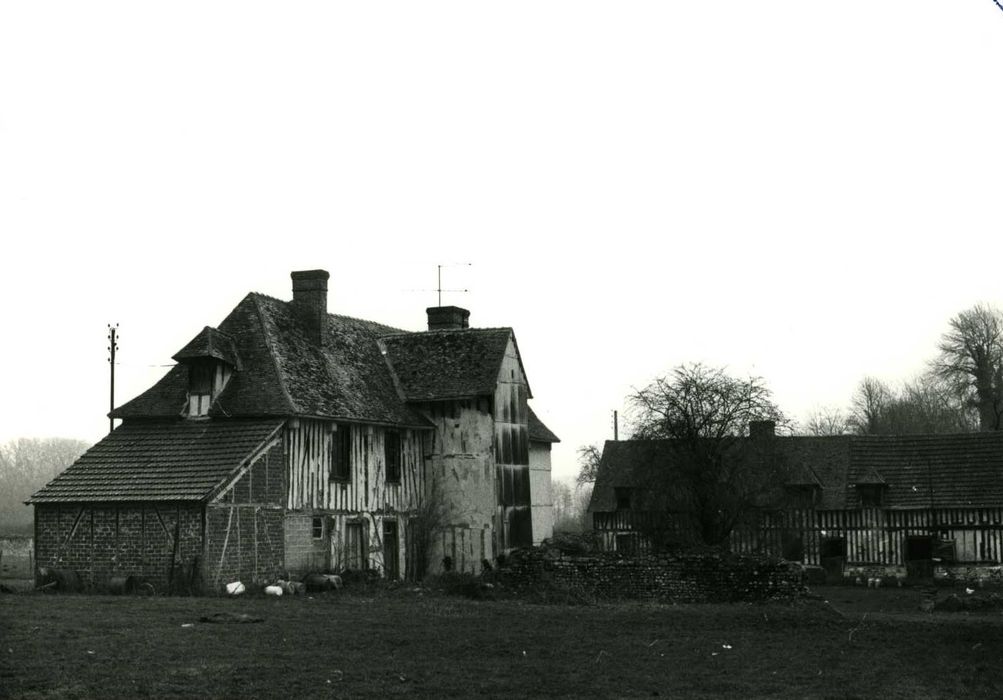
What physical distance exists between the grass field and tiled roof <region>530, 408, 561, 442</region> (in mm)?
22252

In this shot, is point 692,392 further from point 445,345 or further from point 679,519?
point 445,345

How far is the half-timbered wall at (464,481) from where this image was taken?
3575 centimetres

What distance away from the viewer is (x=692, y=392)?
3222 centimetres

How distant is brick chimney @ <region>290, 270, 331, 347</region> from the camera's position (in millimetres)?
35000

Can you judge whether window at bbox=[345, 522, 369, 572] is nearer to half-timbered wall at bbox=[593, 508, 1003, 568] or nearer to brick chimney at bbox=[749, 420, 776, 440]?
half-timbered wall at bbox=[593, 508, 1003, 568]

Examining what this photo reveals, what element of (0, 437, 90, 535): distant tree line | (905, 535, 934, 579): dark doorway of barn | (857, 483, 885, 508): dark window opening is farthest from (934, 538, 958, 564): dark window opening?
(0, 437, 90, 535): distant tree line

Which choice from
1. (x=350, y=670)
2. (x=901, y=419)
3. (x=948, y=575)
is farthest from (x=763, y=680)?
(x=901, y=419)

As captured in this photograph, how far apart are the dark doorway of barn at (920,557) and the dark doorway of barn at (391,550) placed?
60.5ft

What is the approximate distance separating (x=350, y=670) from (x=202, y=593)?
12731mm

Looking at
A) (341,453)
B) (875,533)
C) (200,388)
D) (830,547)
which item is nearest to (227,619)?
(200,388)

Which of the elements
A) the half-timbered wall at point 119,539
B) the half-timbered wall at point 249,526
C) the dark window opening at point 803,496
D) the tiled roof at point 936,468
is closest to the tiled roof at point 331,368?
the half-timbered wall at point 249,526

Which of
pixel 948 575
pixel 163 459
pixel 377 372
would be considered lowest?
pixel 948 575

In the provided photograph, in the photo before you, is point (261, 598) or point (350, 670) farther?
point (261, 598)

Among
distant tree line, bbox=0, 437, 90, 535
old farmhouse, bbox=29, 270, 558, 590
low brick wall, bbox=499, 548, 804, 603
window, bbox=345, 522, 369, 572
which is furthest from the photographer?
distant tree line, bbox=0, 437, 90, 535
